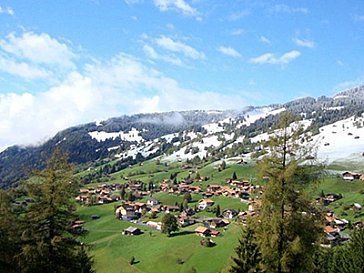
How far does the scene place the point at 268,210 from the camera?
77.6 ft

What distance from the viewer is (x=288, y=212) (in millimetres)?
23516

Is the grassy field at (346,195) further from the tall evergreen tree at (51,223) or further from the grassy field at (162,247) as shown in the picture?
the tall evergreen tree at (51,223)

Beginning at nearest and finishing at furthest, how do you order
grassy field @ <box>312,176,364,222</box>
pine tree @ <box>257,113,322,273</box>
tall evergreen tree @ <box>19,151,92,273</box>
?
pine tree @ <box>257,113,322,273</box>
tall evergreen tree @ <box>19,151,92,273</box>
grassy field @ <box>312,176,364,222</box>

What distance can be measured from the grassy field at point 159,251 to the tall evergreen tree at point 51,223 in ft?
213

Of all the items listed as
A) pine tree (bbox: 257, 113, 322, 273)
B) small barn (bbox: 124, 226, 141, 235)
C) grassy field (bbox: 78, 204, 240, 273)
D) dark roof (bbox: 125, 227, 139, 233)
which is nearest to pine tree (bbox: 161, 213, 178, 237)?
grassy field (bbox: 78, 204, 240, 273)

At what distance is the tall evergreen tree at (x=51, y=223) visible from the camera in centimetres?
2356

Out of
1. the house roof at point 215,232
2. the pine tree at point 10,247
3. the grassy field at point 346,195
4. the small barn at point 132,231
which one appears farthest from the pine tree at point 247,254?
the small barn at point 132,231

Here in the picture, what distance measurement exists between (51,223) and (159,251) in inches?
3740

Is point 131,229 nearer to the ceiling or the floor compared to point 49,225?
nearer to the floor

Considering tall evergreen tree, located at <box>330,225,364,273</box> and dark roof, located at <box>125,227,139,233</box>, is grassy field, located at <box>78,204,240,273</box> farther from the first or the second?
tall evergreen tree, located at <box>330,225,364,273</box>

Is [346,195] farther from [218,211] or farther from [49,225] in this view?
[49,225]

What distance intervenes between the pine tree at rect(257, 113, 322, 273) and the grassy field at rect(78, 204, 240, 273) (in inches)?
2520

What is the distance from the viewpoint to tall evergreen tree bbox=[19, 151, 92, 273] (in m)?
23.6

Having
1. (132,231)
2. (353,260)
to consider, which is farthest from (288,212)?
(132,231)
